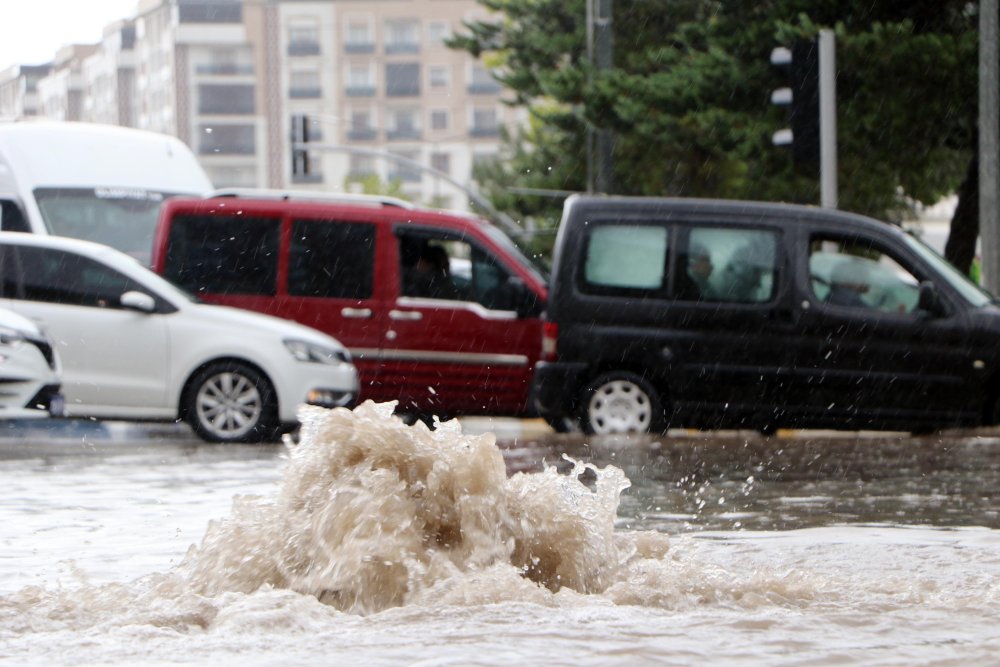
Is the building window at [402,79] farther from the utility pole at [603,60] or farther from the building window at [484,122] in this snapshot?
the utility pole at [603,60]

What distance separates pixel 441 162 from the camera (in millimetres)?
127062

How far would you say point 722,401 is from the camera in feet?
47.0

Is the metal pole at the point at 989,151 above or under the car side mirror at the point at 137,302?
above

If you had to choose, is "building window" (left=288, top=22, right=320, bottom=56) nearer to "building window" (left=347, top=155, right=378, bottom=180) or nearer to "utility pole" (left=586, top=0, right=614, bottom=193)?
"building window" (left=347, top=155, right=378, bottom=180)

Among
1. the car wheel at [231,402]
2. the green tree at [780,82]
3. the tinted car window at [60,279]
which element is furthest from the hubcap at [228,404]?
the green tree at [780,82]

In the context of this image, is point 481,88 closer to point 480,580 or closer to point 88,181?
point 88,181

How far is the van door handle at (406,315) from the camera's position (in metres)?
16.0

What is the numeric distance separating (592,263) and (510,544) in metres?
8.19

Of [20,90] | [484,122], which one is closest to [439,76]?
[484,122]

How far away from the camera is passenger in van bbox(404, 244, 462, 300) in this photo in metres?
16.2

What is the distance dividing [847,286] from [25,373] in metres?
5.67

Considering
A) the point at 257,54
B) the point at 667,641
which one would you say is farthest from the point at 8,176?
the point at 257,54

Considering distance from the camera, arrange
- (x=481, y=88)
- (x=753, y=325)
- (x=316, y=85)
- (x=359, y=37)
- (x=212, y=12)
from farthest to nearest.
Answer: (x=212, y=12)
(x=481, y=88)
(x=359, y=37)
(x=316, y=85)
(x=753, y=325)

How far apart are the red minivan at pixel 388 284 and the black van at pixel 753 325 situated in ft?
4.64
